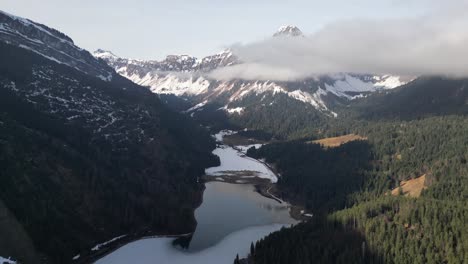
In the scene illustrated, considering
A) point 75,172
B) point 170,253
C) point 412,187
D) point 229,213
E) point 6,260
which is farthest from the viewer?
point 412,187

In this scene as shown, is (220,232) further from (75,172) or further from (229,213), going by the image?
(75,172)

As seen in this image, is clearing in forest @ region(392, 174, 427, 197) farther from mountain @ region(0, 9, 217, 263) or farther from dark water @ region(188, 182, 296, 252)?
mountain @ region(0, 9, 217, 263)

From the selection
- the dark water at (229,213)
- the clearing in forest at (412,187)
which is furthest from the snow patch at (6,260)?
the clearing in forest at (412,187)

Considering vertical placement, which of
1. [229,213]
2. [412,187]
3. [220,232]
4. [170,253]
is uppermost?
[412,187]

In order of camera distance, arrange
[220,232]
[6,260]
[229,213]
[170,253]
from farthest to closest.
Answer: [229,213]
[220,232]
[170,253]
[6,260]

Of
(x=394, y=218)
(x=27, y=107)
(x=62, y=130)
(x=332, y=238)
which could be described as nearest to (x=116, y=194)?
(x=62, y=130)

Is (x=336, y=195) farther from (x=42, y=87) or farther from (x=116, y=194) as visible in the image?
(x=42, y=87)

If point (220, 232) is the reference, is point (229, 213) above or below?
above

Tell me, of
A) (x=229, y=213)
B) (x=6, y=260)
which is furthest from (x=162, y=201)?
(x=6, y=260)
